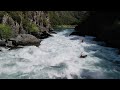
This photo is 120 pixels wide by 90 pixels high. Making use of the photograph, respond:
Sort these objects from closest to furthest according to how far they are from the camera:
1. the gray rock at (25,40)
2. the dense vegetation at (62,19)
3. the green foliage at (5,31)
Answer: the gray rock at (25,40) → the green foliage at (5,31) → the dense vegetation at (62,19)

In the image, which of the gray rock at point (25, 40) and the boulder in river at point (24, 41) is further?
the gray rock at point (25, 40)

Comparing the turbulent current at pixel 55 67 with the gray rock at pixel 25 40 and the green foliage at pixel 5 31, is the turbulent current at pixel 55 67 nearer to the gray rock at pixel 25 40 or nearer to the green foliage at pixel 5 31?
the gray rock at pixel 25 40

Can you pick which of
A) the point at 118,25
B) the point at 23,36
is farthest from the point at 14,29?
the point at 118,25

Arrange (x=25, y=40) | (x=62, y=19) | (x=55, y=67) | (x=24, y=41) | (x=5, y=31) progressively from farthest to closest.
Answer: (x=62, y=19) < (x=5, y=31) < (x=25, y=40) < (x=24, y=41) < (x=55, y=67)

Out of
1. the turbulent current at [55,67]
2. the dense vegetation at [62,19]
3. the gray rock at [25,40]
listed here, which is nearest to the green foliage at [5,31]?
the gray rock at [25,40]

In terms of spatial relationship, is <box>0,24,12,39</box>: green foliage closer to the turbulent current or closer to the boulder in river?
the boulder in river

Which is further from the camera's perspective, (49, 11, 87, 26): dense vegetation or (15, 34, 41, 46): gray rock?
(49, 11, 87, 26): dense vegetation

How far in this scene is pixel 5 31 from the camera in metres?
29.4

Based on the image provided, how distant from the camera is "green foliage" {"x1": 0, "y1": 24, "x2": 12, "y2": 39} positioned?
94.4ft

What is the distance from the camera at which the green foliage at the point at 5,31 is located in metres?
28.8

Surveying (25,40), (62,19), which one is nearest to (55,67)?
(25,40)

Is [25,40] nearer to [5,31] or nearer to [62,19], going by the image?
[5,31]

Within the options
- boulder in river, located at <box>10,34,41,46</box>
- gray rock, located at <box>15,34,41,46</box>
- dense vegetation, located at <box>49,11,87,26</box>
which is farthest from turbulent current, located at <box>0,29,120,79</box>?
dense vegetation, located at <box>49,11,87,26</box>
